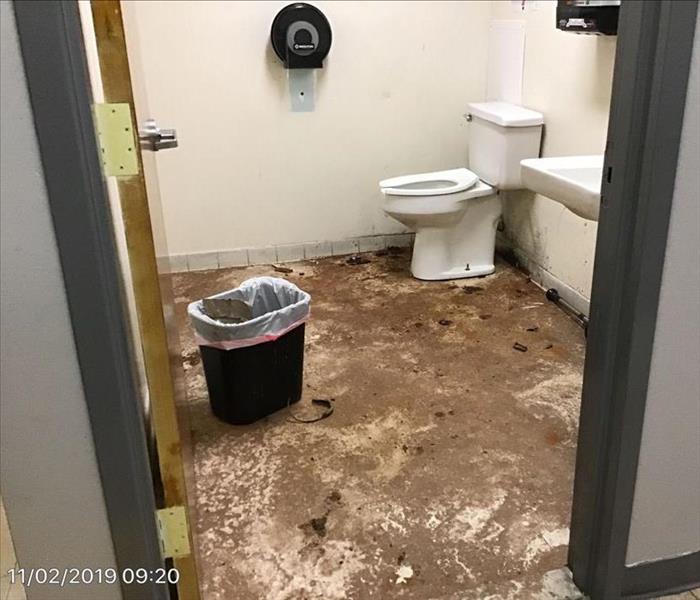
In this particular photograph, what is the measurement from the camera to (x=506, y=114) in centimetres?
327

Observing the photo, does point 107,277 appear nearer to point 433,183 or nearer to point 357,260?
point 433,183

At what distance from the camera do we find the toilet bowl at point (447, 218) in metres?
3.30

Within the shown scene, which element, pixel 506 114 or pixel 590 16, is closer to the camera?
pixel 590 16

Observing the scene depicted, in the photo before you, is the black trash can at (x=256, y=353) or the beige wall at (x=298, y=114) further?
the beige wall at (x=298, y=114)

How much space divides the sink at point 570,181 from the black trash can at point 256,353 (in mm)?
864

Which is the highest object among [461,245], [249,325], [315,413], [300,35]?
[300,35]

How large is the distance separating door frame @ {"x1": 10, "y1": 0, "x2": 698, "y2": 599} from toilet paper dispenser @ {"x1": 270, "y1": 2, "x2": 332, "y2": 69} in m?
2.36

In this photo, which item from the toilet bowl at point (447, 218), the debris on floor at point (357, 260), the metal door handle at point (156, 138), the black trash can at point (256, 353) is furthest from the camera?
the debris on floor at point (357, 260)

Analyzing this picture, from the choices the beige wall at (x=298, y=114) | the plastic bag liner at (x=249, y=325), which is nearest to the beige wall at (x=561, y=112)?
the beige wall at (x=298, y=114)

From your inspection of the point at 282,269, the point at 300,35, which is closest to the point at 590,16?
the point at 300,35

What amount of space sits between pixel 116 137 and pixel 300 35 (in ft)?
8.06

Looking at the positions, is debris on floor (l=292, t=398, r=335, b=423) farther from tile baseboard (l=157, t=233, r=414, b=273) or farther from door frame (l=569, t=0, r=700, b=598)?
tile baseboard (l=157, t=233, r=414, b=273)
